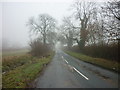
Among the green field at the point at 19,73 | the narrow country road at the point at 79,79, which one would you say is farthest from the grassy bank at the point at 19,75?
the narrow country road at the point at 79,79

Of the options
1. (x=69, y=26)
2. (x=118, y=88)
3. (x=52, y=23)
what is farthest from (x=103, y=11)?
(x=52, y=23)

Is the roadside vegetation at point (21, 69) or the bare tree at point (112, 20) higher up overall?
the bare tree at point (112, 20)

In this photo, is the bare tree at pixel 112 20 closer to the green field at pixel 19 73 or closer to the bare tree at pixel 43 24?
the green field at pixel 19 73

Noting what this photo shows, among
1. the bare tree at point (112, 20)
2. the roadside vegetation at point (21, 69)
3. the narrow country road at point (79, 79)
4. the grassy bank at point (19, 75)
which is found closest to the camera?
the narrow country road at point (79, 79)

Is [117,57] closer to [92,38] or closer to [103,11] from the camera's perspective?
[103,11]

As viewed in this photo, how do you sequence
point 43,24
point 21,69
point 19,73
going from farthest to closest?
point 43,24
point 21,69
point 19,73

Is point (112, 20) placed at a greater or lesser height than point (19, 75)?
greater

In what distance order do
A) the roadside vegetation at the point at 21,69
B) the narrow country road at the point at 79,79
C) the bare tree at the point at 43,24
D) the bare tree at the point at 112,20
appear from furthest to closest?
the bare tree at the point at 43,24 → the bare tree at the point at 112,20 → the roadside vegetation at the point at 21,69 → the narrow country road at the point at 79,79

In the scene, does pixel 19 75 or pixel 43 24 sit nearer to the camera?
pixel 19 75

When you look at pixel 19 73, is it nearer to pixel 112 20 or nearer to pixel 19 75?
pixel 19 75

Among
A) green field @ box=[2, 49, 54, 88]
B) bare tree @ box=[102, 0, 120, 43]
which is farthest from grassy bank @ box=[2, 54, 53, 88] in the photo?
bare tree @ box=[102, 0, 120, 43]

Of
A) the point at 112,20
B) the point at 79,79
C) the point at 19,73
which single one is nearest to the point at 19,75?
the point at 19,73

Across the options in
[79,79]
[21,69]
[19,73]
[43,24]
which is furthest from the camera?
[43,24]

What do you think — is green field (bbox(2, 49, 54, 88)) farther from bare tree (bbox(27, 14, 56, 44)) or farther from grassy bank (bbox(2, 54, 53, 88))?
bare tree (bbox(27, 14, 56, 44))
